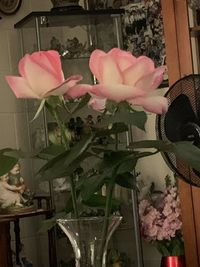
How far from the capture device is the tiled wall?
284cm

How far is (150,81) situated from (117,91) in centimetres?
5

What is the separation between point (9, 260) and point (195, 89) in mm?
925

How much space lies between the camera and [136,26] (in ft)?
9.36

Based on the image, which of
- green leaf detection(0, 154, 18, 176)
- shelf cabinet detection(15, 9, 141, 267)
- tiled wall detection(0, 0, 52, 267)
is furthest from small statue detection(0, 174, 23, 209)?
green leaf detection(0, 154, 18, 176)

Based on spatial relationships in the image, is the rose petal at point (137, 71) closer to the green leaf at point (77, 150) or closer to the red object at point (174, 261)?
the green leaf at point (77, 150)

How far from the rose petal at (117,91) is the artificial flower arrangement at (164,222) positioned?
5.87 feet

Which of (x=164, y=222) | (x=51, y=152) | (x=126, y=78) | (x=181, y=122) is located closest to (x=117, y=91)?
(x=126, y=78)

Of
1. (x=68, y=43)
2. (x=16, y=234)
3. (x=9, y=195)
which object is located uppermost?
(x=68, y=43)

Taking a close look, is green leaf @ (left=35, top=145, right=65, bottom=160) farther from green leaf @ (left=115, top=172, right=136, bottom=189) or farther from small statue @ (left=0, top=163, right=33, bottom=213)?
small statue @ (left=0, top=163, right=33, bottom=213)

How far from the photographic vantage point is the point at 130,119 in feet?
2.49

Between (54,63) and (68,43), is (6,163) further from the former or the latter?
(68,43)

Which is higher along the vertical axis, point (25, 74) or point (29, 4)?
point (29, 4)

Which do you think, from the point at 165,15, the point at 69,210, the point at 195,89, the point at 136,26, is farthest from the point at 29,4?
the point at 69,210

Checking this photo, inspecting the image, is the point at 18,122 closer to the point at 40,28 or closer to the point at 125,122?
the point at 40,28
